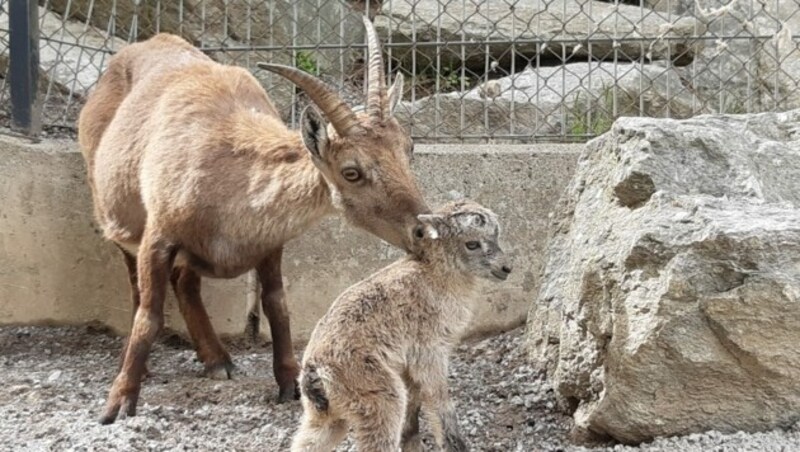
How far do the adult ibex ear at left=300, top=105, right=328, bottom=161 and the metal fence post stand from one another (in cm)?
286

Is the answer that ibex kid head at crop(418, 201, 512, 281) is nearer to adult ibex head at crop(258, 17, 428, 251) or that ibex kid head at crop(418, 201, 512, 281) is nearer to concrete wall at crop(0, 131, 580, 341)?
adult ibex head at crop(258, 17, 428, 251)

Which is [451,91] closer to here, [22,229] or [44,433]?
[22,229]

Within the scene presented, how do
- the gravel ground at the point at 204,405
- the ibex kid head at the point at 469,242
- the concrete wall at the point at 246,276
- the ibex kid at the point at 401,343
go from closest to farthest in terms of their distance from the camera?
the ibex kid at the point at 401,343 < the ibex kid head at the point at 469,242 < the gravel ground at the point at 204,405 < the concrete wall at the point at 246,276

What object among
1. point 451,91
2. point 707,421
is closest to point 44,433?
point 707,421

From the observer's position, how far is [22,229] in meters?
7.34

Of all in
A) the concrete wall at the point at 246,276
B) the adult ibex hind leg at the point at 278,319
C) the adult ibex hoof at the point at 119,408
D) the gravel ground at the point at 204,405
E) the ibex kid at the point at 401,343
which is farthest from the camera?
the concrete wall at the point at 246,276

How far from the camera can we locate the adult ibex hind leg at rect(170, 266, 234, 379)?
6.60 metres

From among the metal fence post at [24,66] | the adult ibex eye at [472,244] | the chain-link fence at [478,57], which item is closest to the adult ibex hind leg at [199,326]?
the chain-link fence at [478,57]

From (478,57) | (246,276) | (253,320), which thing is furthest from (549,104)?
(253,320)

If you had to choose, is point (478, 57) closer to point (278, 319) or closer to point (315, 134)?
point (278, 319)

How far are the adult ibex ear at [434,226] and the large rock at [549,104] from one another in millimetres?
2412

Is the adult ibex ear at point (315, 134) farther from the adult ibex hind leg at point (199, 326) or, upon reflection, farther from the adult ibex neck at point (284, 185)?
the adult ibex hind leg at point (199, 326)

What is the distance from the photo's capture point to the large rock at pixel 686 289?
4258mm

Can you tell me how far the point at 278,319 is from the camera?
247 inches
